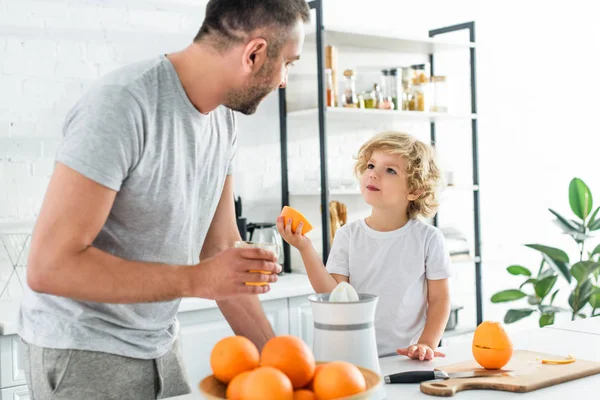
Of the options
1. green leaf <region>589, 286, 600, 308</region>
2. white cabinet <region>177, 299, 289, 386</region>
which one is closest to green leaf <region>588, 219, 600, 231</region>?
green leaf <region>589, 286, 600, 308</region>

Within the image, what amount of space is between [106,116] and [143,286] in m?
0.32

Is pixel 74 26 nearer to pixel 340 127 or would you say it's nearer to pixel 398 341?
pixel 340 127

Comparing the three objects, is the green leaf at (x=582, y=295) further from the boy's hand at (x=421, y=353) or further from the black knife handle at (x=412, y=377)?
the black knife handle at (x=412, y=377)

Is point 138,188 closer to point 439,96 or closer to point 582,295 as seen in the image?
point 439,96

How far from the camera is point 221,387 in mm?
1183

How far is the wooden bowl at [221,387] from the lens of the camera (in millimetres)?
1104

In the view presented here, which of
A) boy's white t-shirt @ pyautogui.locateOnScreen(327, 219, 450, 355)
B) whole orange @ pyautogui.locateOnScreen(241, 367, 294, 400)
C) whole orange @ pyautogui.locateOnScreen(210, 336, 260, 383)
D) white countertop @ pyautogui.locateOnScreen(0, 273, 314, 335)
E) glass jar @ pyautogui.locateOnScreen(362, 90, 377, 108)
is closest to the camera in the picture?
whole orange @ pyautogui.locateOnScreen(241, 367, 294, 400)

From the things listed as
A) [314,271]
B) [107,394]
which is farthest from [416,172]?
[107,394]

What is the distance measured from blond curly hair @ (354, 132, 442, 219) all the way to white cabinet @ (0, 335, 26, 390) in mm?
1254

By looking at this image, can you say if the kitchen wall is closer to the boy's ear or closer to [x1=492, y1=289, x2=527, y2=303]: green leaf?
[x1=492, y1=289, x2=527, y2=303]: green leaf

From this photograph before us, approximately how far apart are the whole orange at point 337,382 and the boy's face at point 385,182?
4.19 ft

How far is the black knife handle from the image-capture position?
1.51m

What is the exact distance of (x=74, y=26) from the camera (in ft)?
10.2

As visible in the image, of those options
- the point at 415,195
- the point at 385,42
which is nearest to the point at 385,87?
the point at 385,42
